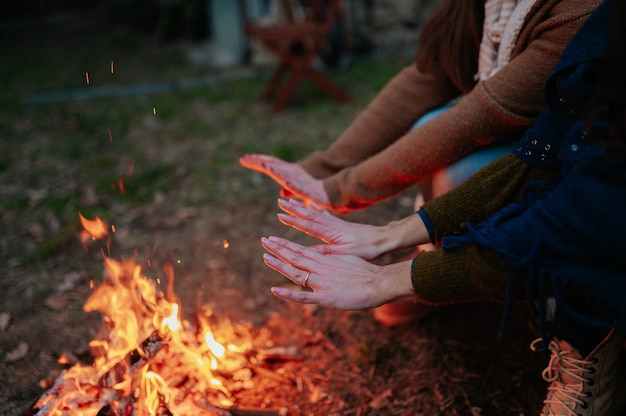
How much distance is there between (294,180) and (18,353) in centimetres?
143

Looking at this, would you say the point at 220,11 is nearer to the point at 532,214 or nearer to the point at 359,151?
the point at 359,151

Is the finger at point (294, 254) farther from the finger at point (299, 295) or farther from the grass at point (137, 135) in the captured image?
the grass at point (137, 135)

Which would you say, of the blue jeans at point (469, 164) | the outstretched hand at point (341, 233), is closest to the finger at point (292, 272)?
the outstretched hand at point (341, 233)

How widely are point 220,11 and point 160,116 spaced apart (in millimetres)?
3220

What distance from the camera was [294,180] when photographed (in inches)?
81.9

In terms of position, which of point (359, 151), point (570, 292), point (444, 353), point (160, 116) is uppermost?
point (570, 292)

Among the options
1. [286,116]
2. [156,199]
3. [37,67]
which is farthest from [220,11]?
[156,199]

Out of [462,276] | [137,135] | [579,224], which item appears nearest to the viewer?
[579,224]

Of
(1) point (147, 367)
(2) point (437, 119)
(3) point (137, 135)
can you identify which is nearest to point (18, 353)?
(1) point (147, 367)

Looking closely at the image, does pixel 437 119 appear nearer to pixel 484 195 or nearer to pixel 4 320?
pixel 484 195

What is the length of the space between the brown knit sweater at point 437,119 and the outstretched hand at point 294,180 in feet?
0.15

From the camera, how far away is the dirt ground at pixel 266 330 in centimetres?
195

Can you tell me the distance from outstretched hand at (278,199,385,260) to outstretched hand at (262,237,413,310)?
0.09 meters

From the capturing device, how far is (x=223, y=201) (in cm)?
363
